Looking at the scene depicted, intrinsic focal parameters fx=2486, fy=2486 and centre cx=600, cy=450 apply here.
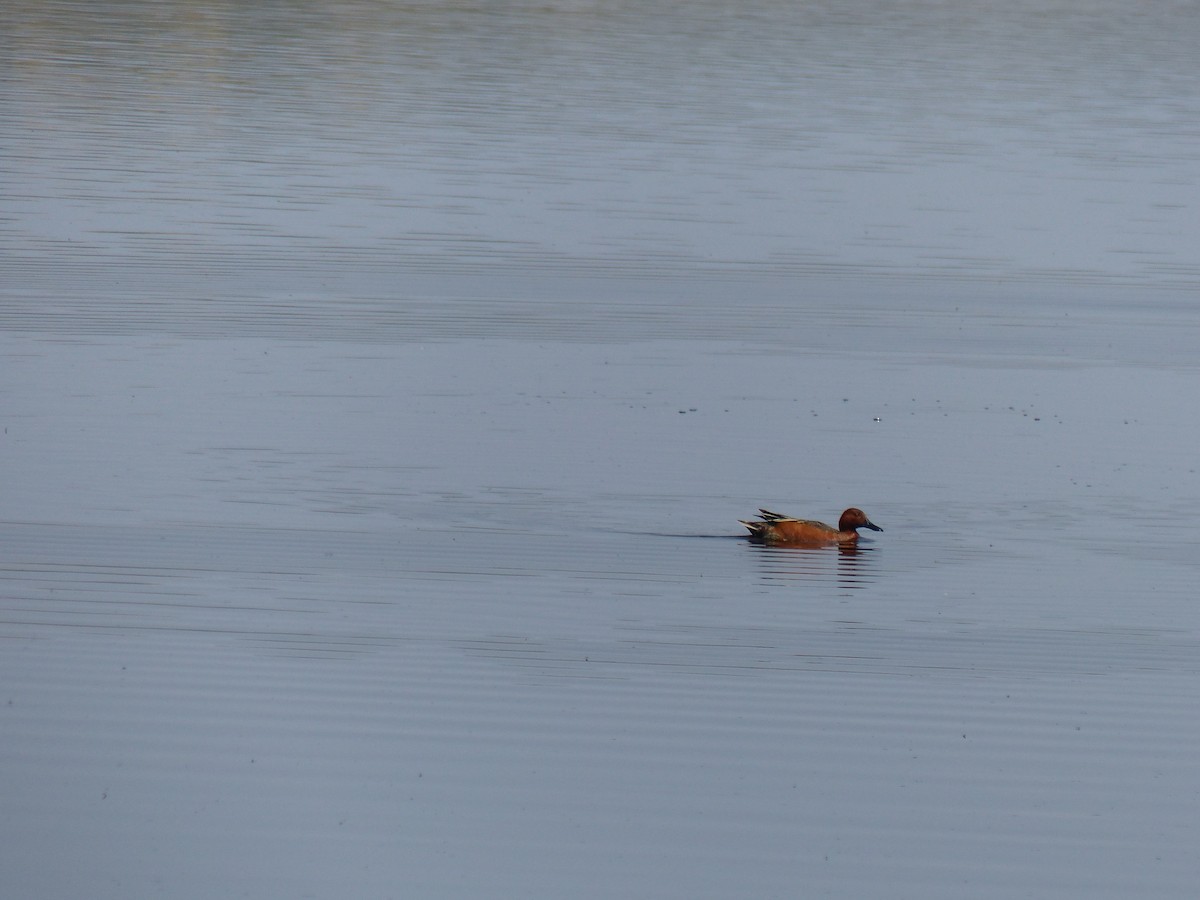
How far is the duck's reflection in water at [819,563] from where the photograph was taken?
47.1ft

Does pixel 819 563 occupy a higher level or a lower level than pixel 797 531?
lower

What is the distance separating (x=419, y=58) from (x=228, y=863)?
40.5 m

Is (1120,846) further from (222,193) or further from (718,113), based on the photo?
(718,113)

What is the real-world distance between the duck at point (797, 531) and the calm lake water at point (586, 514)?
0.12 metres

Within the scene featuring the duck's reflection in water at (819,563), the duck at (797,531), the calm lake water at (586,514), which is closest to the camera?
the calm lake water at (586,514)

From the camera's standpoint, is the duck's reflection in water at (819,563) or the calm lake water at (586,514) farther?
the duck's reflection in water at (819,563)

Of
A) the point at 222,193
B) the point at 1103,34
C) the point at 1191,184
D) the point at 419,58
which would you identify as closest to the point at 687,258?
the point at 222,193

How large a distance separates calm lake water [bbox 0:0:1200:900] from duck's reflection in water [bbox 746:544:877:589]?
0.04 m

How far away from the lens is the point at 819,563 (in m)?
14.6

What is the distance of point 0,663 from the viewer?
38.9 ft

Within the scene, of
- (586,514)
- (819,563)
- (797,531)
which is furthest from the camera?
(586,514)

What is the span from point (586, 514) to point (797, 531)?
138cm

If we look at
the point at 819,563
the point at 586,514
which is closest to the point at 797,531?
the point at 819,563

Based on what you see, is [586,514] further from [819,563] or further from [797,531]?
[819,563]
